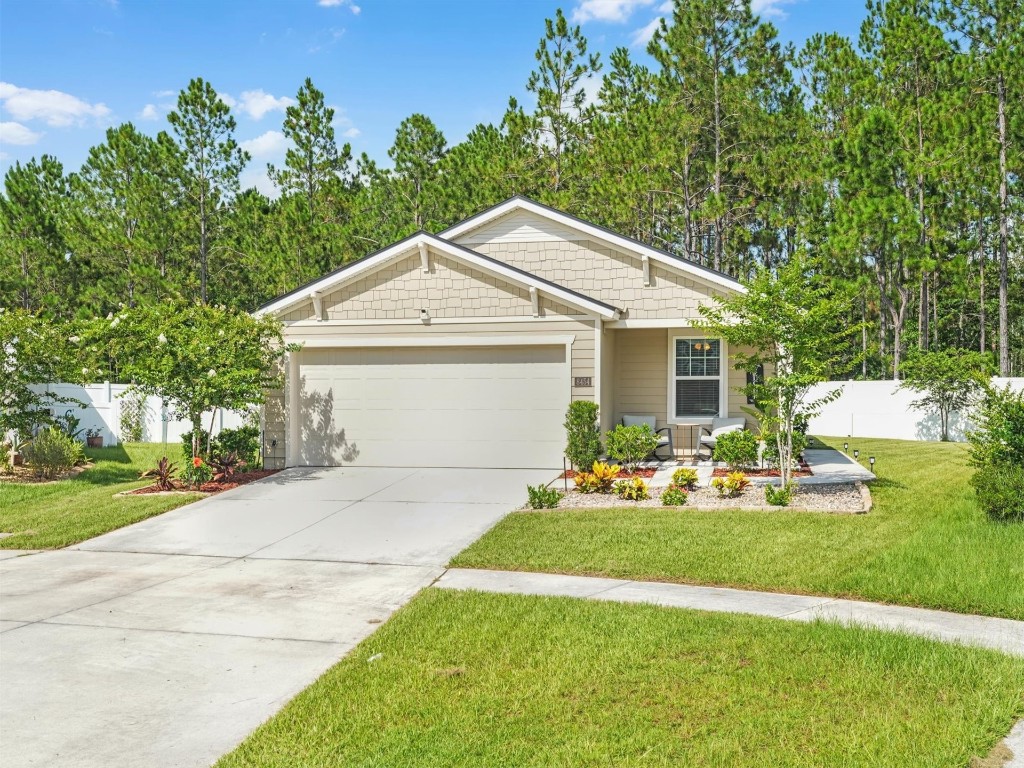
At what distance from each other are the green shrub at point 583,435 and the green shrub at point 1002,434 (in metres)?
5.46

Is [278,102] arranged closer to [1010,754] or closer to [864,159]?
[864,159]

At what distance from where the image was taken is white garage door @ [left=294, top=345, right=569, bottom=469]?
575 inches

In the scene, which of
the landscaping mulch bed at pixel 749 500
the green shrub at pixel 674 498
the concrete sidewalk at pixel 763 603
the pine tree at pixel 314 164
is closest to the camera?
the concrete sidewalk at pixel 763 603

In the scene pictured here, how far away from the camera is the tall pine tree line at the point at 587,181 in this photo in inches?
1066

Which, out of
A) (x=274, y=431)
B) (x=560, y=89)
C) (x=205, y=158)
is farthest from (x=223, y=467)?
(x=560, y=89)

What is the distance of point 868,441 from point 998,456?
1302cm

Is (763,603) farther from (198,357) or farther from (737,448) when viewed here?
(198,357)

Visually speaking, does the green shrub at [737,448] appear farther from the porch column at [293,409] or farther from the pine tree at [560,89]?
the pine tree at [560,89]

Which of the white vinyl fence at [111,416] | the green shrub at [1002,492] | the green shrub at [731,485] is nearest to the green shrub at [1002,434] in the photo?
the green shrub at [1002,492]

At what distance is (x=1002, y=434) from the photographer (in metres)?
10.3

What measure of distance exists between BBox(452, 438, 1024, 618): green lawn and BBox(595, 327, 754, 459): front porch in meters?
4.73

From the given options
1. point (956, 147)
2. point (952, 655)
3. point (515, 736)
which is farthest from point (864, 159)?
point (515, 736)

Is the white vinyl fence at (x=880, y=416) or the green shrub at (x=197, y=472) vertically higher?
the white vinyl fence at (x=880, y=416)

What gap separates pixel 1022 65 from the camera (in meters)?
22.3
